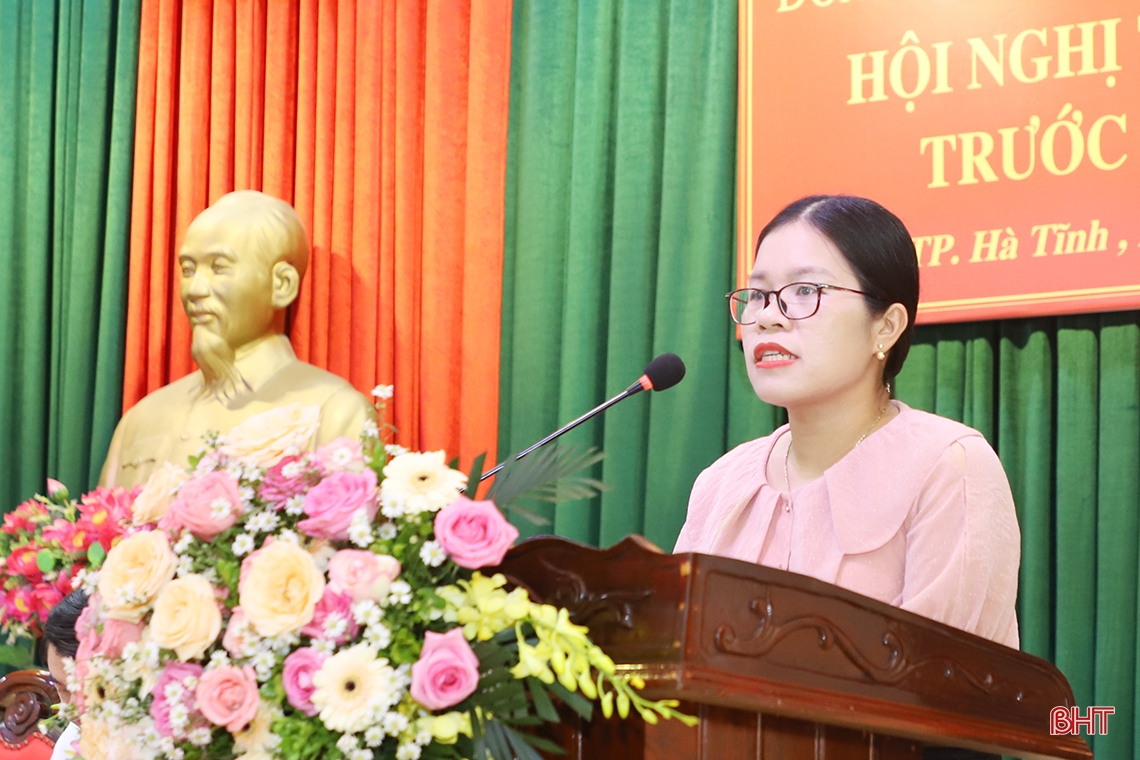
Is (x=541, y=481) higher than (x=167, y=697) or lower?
higher

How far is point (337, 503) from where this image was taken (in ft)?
3.53

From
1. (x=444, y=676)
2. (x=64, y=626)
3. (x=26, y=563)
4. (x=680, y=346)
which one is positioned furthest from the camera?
(x=680, y=346)

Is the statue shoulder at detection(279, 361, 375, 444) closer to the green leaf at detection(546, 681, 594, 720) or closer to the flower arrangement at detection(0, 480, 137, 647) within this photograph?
the flower arrangement at detection(0, 480, 137, 647)

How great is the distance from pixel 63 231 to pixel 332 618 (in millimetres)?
3263

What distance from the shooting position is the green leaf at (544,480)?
1.15 metres

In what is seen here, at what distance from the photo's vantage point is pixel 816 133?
3064 mm

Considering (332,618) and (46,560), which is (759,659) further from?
(46,560)

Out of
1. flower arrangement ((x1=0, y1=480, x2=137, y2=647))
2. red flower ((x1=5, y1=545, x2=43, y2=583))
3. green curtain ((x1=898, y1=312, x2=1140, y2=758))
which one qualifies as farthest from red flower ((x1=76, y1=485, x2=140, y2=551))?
green curtain ((x1=898, y1=312, x2=1140, y2=758))

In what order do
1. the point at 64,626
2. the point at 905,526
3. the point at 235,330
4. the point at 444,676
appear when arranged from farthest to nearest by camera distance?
1. the point at 235,330
2. the point at 64,626
3. the point at 905,526
4. the point at 444,676

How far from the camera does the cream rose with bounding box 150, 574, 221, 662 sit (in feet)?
3.46

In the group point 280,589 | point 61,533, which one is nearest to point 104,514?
point 61,533

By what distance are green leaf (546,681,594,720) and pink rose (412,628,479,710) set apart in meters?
0.07

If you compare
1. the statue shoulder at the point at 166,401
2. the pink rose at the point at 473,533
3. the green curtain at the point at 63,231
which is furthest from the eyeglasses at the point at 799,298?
the green curtain at the point at 63,231

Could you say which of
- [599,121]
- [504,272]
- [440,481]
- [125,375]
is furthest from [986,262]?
[125,375]
